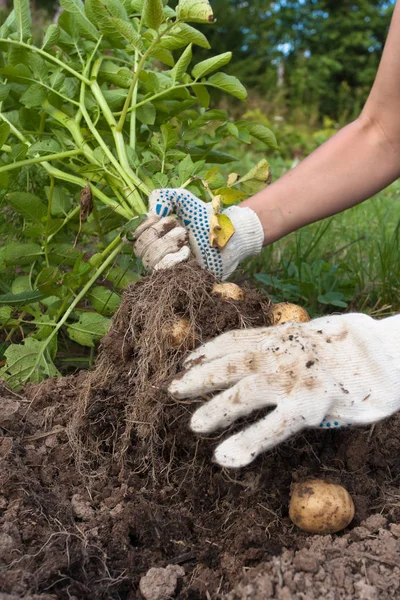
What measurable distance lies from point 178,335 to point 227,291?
0.21 m

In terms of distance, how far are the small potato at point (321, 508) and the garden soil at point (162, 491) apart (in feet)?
0.10

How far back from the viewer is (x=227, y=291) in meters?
1.74

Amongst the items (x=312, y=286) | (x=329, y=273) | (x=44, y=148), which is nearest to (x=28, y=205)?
(x=44, y=148)

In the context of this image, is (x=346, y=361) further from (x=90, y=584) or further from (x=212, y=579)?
(x=90, y=584)

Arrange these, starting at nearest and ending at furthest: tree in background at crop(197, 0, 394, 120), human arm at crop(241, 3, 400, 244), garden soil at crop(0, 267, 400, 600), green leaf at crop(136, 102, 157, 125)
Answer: garden soil at crop(0, 267, 400, 600) → human arm at crop(241, 3, 400, 244) → green leaf at crop(136, 102, 157, 125) → tree in background at crop(197, 0, 394, 120)

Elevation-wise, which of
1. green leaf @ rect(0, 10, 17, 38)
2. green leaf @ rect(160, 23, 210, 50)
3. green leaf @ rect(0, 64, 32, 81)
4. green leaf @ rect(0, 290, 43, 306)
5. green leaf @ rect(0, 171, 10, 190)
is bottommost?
green leaf @ rect(0, 290, 43, 306)

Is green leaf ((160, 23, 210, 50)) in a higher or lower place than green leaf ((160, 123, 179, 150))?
higher

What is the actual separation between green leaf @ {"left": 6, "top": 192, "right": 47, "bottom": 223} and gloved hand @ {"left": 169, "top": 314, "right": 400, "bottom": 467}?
81 centimetres

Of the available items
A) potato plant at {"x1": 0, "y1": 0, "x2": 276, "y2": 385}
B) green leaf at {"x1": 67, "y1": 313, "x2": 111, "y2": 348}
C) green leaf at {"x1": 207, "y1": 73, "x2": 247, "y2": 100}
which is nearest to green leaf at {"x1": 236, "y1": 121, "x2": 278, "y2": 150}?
potato plant at {"x1": 0, "y1": 0, "x2": 276, "y2": 385}

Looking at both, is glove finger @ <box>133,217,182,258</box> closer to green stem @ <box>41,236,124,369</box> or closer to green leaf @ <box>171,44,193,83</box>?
green stem @ <box>41,236,124,369</box>

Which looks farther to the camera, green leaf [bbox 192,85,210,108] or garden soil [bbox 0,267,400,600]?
green leaf [bbox 192,85,210,108]

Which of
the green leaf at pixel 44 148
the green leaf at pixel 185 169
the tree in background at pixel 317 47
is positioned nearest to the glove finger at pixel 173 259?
the green leaf at pixel 185 169

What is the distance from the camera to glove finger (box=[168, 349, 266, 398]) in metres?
1.44

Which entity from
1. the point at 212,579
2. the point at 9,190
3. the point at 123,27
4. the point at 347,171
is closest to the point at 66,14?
the point at 123,27
